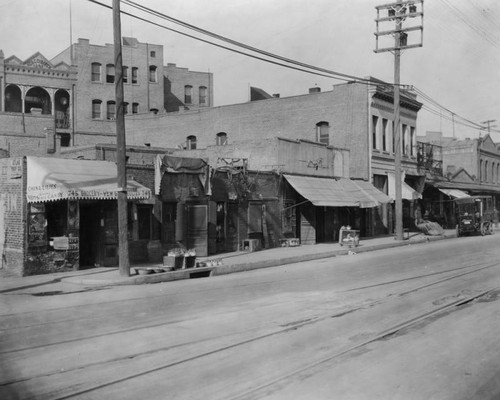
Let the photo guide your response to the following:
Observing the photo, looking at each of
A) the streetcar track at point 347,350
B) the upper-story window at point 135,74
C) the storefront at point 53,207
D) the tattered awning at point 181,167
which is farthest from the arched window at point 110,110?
the streetcar track at point 347,350

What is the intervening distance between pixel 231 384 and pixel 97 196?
11606 mm

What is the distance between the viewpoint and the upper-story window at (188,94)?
205ft

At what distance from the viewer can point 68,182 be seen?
16250 mm

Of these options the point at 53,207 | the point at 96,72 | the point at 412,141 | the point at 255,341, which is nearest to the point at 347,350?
the point at 255,341

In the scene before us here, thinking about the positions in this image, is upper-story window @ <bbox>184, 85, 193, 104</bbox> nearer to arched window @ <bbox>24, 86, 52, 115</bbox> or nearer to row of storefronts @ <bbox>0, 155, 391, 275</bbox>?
arched window @ <bbox>24, 86, 52, 115</bbox>

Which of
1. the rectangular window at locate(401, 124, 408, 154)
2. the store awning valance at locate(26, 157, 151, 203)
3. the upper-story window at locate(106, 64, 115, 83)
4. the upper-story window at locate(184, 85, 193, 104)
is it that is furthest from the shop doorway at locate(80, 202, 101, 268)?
the upper-story window at locate(184, 85, 193, 104)

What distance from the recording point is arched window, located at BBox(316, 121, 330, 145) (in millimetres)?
36750

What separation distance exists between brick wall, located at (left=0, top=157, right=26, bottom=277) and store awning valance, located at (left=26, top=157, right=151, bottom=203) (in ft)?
1.22

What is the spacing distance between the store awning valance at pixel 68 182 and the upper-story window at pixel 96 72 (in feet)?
125

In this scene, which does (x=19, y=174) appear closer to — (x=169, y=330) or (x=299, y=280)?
(x=299, y=280)

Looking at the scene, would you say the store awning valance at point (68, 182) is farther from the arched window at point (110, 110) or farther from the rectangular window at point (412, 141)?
the arched window at point (110, 110)

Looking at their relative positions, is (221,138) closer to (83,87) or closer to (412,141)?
(412,141)

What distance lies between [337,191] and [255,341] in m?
22.4

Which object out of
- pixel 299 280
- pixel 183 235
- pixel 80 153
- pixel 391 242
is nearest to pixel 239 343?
pixel 299 280
